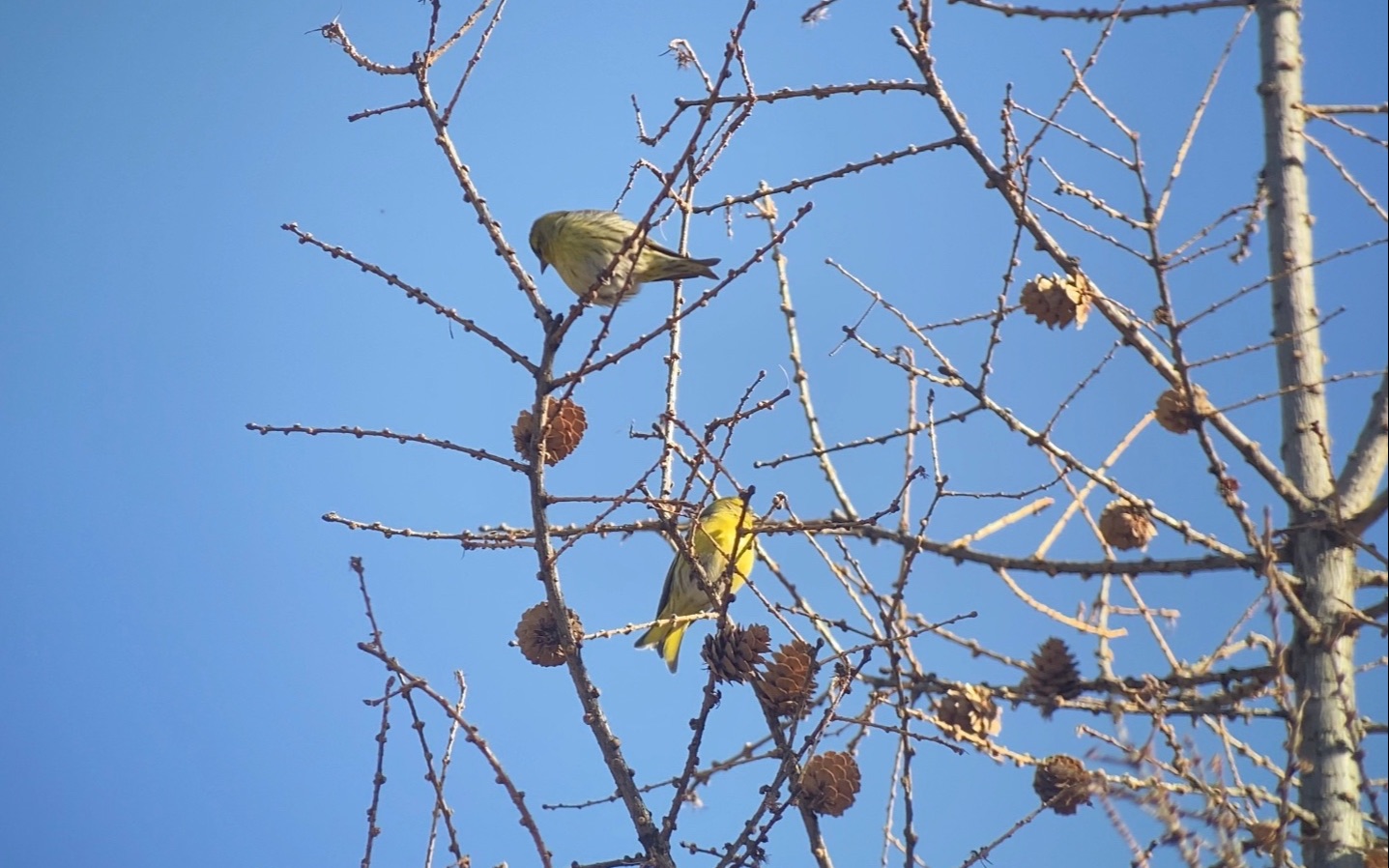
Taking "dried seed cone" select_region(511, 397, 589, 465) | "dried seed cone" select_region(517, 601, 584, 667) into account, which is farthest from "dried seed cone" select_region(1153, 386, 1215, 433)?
"dried seed cone" select_region(517, 601, 584, 667)

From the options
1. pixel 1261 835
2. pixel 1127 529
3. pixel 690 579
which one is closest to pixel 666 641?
pixel 690 579

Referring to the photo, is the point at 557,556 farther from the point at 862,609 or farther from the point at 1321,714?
the point at 1321,714

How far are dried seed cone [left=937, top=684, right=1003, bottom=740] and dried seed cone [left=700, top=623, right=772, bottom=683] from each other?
1128mm

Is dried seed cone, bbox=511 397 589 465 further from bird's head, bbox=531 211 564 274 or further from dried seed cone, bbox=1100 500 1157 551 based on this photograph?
bird's head, bbox=531 211 564 274

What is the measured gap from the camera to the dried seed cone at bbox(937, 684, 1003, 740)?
3771mm

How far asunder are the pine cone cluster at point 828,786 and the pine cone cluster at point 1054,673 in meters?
0.98

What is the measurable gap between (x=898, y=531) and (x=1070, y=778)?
3.08ft

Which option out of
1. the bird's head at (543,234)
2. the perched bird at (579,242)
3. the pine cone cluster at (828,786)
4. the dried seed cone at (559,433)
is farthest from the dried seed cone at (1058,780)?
the bird's head at (543,234)

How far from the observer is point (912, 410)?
4.03 metres

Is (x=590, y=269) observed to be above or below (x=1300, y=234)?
above

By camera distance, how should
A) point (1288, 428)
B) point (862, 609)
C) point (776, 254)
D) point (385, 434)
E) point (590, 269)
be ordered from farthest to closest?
1. point (590, 269)
2. point (776, 254)
3. point (1288, 428)
4. point (862, 609)
5. point (385, 434)

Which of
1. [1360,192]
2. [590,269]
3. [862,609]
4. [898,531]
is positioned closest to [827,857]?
[862,609]

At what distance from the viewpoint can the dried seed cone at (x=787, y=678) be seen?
9.41ft

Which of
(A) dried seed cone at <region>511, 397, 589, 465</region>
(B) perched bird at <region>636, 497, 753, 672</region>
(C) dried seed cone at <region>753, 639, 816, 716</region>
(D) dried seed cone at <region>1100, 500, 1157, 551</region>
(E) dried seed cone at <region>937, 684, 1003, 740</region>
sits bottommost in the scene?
(C) dried seed cone at <region>753, 639, 816, 716</region>
